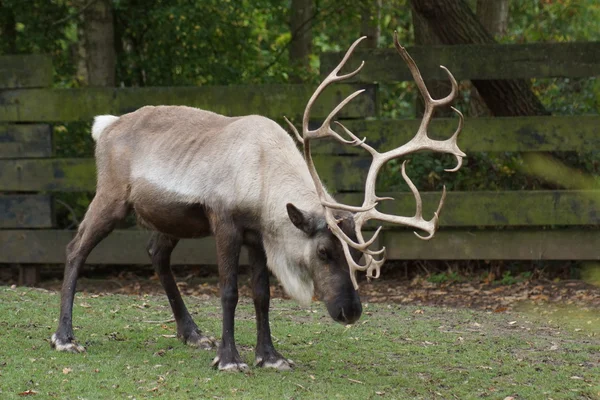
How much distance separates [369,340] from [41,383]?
2.20 metres

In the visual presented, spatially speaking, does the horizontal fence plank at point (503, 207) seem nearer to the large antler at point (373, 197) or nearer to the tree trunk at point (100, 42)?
the large antler at point (373, 197)

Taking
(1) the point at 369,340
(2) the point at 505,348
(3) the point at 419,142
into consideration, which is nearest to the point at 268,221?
(3) the point at 419,142

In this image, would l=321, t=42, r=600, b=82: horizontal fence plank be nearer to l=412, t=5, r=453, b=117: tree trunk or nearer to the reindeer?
l=412, t=5, r=453, b=117: tree trunk

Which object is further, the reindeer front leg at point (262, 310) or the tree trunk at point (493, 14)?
the tree trunk at point (493, 14)

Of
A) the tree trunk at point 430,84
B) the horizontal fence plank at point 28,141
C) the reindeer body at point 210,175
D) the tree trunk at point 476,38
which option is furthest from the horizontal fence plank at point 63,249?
the tree trunk at point 476,38

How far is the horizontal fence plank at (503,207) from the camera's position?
7496 mm

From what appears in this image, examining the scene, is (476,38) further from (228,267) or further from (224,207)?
(228,267)

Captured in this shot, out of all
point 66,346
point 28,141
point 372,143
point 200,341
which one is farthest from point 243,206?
point 28,141

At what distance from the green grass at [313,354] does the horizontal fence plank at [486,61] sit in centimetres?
204

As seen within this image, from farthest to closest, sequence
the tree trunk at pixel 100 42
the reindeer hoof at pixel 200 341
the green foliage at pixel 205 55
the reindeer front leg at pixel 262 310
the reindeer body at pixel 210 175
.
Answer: the tree trunk at pixel 100 42 < the green foliage at pixel 205 55 < the reindeer hoof at pixel 200 341 < the reindeer front leg at pixel 262 310 < the reindeer body at pixel 210 175

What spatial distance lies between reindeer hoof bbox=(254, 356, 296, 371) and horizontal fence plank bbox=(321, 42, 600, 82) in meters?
3.28

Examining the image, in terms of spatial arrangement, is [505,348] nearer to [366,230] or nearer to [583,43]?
[366,230]

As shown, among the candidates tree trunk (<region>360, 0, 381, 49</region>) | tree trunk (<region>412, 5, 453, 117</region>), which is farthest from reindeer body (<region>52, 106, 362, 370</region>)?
tree trunk (<region>360, 0, 381, 49</region>)

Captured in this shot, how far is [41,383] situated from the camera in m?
4.34
